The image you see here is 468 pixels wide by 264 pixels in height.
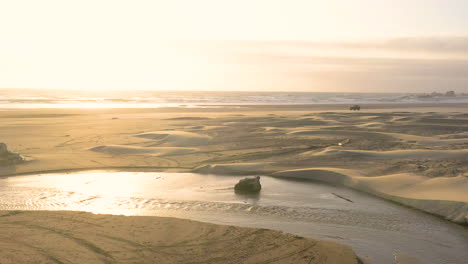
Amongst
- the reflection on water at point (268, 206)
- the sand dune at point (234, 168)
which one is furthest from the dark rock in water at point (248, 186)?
the sand dune at point (234, 168)

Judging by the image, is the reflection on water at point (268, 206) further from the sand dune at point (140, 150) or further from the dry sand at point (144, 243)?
the sand dune at point (140, 150)

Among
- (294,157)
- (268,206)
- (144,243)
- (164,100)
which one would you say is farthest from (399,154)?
(164,100)

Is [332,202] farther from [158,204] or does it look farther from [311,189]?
[158,204]

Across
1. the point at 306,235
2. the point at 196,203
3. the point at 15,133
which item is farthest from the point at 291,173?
the point at 15,133

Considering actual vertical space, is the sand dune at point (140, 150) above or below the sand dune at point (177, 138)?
below

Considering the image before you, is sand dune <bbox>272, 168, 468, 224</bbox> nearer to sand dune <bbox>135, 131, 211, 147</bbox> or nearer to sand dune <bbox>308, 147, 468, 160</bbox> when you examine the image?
sand dune <bbox>308, 147, 468, 160</bbox>
